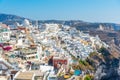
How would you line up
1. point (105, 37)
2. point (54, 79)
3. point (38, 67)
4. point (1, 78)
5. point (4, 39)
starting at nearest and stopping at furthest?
1. point (1, 78)
2. point (54, 79)
3. point (38, 67)
4. point (4, 39)
5. point (105, 37)

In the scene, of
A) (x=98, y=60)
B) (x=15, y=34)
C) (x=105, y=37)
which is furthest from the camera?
(x=105, y=37)

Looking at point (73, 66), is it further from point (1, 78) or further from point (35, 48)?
point (1, 78)

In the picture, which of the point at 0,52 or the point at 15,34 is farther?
the point at 15,34

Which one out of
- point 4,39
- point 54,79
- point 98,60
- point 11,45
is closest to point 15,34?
point 4,39

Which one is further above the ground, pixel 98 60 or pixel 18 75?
pixel 18 75

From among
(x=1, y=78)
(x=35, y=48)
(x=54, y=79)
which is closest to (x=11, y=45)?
(x=35, y=48)

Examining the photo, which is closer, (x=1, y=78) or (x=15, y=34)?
(x=1, y=78)

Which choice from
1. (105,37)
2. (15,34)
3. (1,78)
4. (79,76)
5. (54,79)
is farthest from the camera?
(105,37)

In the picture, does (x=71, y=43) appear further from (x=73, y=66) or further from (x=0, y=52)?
(x=0, y=52)

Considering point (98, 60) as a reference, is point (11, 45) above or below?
above
